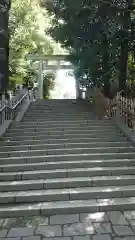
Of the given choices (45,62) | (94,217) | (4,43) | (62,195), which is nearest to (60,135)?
→ (62,195)

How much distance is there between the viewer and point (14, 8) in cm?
1667

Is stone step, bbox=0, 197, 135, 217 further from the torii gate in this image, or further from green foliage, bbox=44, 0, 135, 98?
the torii gate

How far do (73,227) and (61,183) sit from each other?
153 cm

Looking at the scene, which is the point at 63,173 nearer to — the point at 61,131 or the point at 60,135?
the point at 60,135

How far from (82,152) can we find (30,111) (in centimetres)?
565

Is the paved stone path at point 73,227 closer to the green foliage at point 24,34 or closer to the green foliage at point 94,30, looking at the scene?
the green foliage at point 94,30

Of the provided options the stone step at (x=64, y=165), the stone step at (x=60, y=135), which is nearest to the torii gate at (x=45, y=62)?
the stone step at (x=60, y=135)

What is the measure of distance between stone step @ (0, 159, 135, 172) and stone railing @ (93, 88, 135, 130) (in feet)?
7.82

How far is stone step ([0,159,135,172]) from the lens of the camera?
22.5 feet

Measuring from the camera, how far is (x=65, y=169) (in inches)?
268

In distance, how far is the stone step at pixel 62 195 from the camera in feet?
18.7

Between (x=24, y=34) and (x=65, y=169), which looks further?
(x=24, y=34)

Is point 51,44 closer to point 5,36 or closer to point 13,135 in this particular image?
point 5,36

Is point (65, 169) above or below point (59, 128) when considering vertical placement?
below
